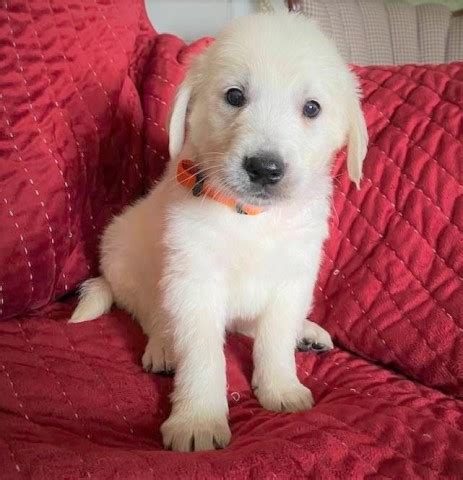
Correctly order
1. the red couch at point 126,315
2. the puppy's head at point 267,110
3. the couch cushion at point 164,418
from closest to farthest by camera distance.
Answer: the couch cushion at point 164,418 < the red couch at point 126,315 < the puppy's head at point 267,110

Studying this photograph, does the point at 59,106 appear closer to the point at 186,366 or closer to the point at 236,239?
the point at 236,239

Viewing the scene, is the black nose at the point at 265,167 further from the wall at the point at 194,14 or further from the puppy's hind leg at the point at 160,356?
the wall at the point at 194,14

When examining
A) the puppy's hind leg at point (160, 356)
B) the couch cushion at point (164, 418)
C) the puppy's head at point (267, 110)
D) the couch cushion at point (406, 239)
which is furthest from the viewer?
the couch cushion at point (406, 239)

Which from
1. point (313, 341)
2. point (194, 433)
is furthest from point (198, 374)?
point (313, 341)

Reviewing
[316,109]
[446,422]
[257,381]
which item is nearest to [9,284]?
[257,381]

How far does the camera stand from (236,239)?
4.58ft

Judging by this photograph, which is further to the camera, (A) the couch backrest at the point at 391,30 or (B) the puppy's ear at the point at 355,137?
(A) the couch backrest at the point at 391,30

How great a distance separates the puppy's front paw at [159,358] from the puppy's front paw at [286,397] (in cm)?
24

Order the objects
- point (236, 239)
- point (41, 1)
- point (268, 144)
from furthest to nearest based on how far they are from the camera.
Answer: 1. point (41, 1)
2. point (236, 239)
3. point (268, 144)

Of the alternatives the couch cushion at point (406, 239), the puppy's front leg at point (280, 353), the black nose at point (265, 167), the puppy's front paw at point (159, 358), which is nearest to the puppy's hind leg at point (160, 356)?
the puppy's front paw at point (159, 358)

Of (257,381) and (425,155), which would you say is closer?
(257,381)

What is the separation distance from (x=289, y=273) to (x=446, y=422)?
50 centimetres

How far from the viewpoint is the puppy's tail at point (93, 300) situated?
166cm

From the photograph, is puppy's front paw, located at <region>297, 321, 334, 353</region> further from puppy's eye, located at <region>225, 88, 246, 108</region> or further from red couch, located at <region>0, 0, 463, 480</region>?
puppy's eye, located at <region>225, 88, 246, 108</region>
